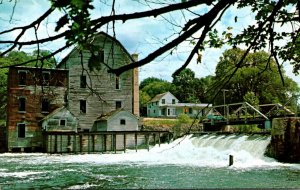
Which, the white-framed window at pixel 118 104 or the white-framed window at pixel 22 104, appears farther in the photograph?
the white-framed window at pixel 118 104

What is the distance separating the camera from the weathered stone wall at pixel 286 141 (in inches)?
930

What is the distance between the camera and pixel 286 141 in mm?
24266

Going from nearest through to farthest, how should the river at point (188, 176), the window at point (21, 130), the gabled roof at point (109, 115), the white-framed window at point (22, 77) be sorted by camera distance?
1. the river at point (188, 176)
2. the window at point (21, 130)
3. the white-framed window at point (22, 77)
4. the gabled roof at point (109, 115)

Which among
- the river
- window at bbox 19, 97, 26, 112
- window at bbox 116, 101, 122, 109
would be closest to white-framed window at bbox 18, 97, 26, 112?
window at bbox 19, 97, 26, 112

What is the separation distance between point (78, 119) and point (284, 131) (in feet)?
76.1

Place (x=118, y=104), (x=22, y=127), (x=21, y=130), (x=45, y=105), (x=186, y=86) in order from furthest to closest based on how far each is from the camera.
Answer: (x=186, y=86) → (x=118, y=104) → (x=45, y=105) → (x=22, y=127) → (x=21, y=130)

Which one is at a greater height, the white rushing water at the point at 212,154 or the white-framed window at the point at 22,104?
the white-framed window at the point at 22,104

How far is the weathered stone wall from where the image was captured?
2362 centimetres

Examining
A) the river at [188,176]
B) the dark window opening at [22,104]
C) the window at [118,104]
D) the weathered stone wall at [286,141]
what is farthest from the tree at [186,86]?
the weathered stone wall at [286,141]

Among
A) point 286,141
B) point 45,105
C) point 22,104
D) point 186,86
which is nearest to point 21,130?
point 22,104

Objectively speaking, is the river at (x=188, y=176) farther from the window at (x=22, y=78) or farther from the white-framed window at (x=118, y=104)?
the window at (x=22, y=78)

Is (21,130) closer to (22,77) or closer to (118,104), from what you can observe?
(22,77)

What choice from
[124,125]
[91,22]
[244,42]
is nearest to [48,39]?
[91,22]

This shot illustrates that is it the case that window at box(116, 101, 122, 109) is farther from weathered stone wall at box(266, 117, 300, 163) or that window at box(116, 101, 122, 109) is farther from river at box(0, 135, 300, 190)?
weathered stone wall at box(266, 117, 300, 163)
